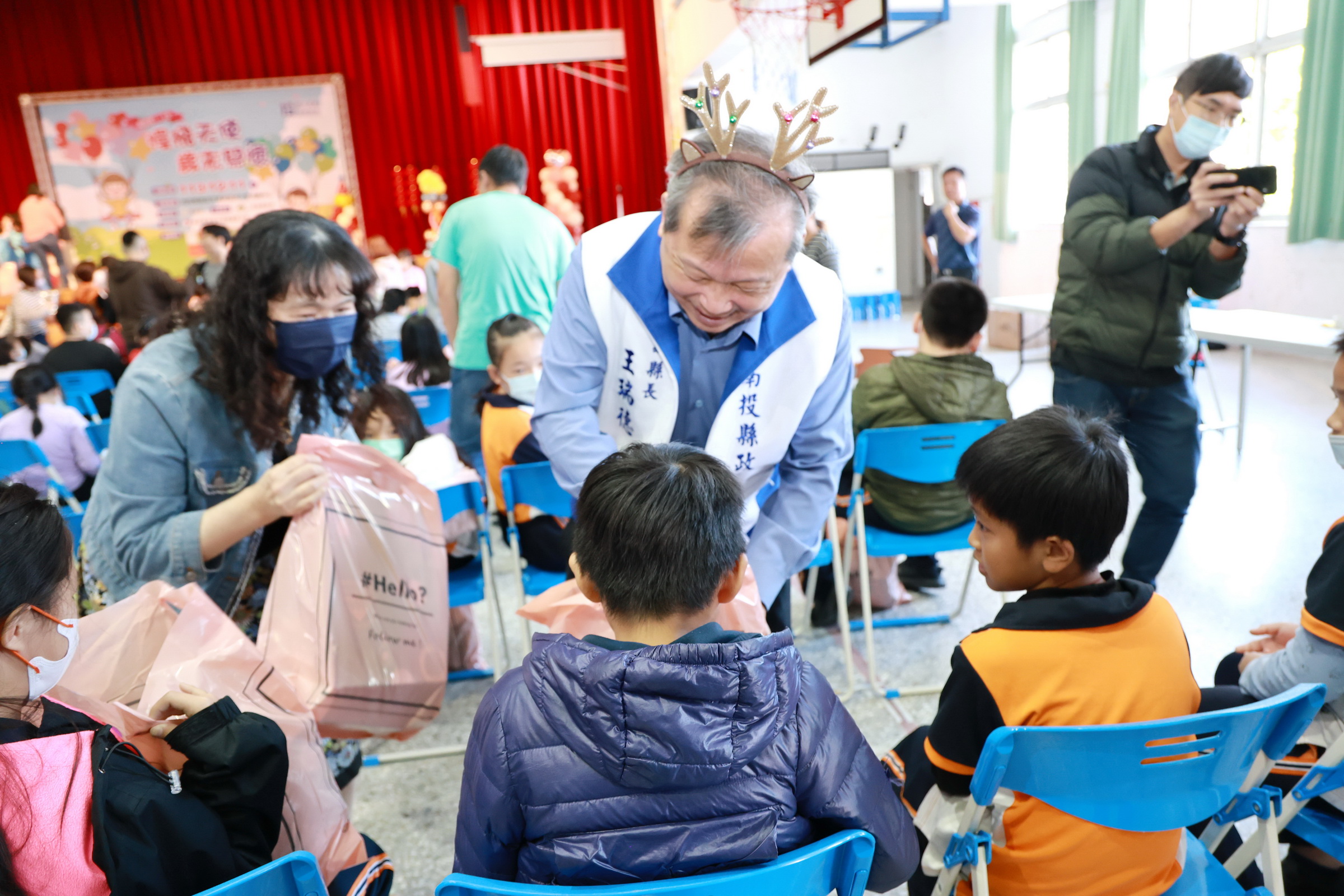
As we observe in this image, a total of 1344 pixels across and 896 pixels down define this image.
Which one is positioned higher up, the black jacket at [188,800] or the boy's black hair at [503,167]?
the boy's black hair at [503,167]

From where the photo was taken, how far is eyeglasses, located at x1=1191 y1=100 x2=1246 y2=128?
207 cm

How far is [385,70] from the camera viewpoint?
1020cm

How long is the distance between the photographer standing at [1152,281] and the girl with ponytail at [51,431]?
358cm

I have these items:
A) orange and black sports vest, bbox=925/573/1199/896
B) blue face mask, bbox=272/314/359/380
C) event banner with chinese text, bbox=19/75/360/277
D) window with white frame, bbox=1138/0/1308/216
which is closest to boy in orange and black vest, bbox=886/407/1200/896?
orange and black sports vest, bbox=925/573/1199/896

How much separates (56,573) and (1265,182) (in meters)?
2.55

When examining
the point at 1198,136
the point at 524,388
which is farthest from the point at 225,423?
the point at 1198,136

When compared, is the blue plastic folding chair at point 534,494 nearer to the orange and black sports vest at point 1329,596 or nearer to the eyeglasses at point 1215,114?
the orange and black sports vest at point 1329,596

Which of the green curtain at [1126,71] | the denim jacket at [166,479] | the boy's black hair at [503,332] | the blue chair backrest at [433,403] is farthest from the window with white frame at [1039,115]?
the denim jacket at [166,479]

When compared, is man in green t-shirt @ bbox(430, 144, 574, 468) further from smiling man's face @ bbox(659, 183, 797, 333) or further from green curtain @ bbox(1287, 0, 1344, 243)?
green curtain @ bbox(1287, 0, 1344, 243)

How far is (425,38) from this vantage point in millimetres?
10164

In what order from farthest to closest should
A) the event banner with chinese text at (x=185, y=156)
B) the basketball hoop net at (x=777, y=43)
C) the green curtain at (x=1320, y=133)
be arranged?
1. the event banner with chinese text at (x=185, y=156)
2. the green curtain at (x=1320, y=133)
3. the basketball hoop net at (x=777, y=43)

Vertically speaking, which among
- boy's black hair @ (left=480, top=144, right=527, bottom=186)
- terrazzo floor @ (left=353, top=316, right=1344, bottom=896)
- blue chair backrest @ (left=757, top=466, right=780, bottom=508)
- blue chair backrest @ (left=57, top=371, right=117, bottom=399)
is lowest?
terrazzo floor @ (left=353, top=316, right=1344, bottom=896)

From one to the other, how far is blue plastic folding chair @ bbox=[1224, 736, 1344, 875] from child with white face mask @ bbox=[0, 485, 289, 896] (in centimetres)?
133

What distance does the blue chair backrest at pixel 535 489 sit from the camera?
7.20 feet
